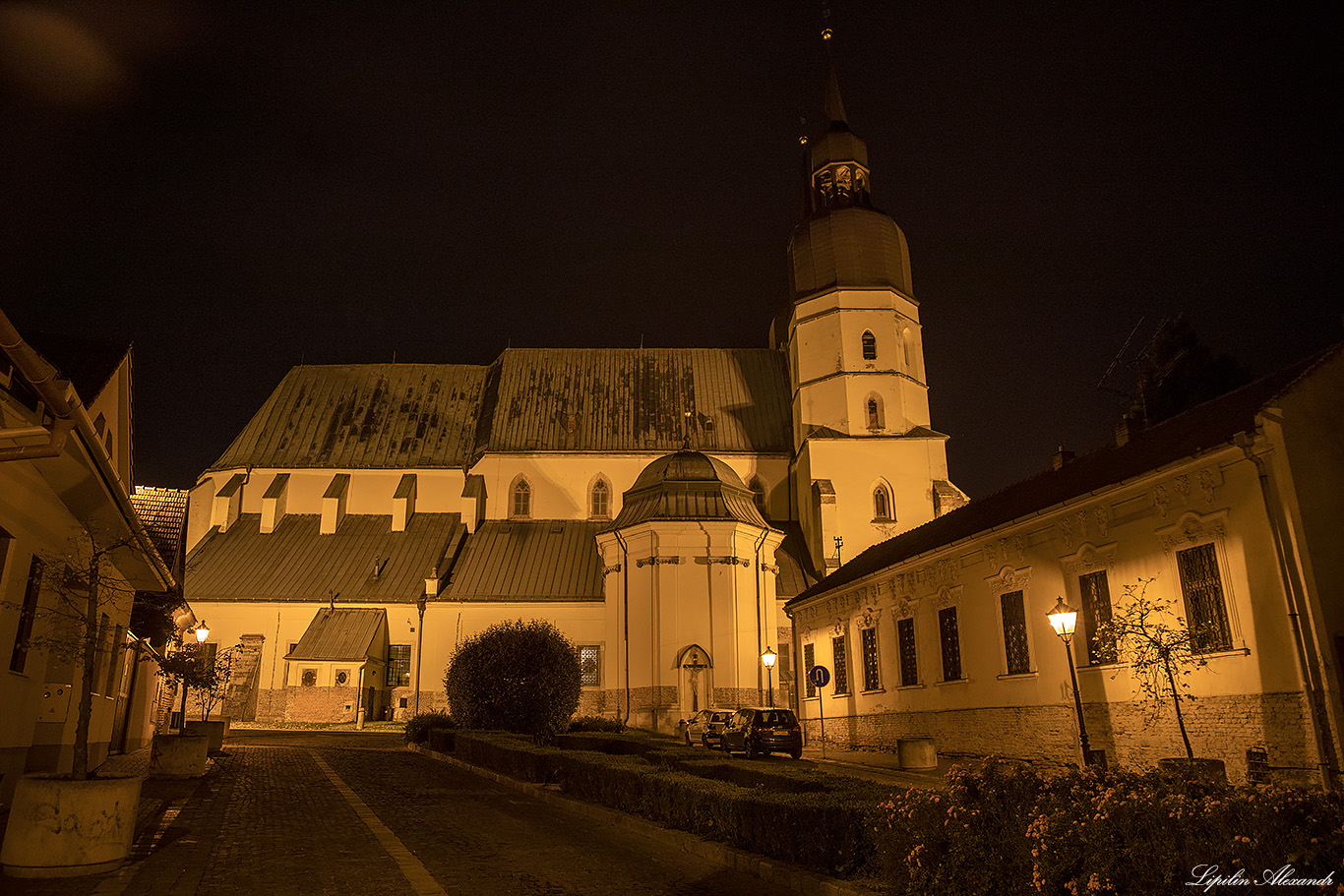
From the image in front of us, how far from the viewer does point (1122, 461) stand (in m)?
18.9

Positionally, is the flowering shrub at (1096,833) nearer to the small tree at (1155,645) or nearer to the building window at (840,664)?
the small tree at (1155,645)

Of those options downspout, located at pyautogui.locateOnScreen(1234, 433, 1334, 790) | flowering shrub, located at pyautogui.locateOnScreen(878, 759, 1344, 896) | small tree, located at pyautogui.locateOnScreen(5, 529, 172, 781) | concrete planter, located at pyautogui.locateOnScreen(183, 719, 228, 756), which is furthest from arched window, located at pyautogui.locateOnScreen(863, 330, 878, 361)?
flowering shrub, located at pyautogui.locateOnScreen(878, 759, 1344, 896)

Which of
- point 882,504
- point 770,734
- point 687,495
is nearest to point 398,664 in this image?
point 687,495

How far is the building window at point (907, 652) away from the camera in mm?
25359

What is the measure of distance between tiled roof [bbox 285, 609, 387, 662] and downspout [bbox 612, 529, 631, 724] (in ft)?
38.2

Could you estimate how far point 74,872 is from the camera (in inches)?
347

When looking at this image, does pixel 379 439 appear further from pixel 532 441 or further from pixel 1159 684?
pixel 1159 684

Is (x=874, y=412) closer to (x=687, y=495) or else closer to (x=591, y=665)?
(x=687, y=495)

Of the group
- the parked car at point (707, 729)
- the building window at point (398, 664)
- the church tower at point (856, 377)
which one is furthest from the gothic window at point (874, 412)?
the building window at point (398, 664)

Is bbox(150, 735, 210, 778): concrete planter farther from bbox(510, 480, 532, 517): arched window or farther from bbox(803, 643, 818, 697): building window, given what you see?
bbox(510, 480, 532, 517): arched window

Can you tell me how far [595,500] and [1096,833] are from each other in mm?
43440

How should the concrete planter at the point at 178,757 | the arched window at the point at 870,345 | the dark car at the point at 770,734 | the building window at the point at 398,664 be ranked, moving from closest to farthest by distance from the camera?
the concrete planter at the point at 178,757, the dark car at the point at 770,734, the building window at the point at 398,664, the arched window at the point at 870,345

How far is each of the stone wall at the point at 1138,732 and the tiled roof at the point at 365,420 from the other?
109 ft

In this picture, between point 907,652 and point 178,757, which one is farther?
point 907,652
